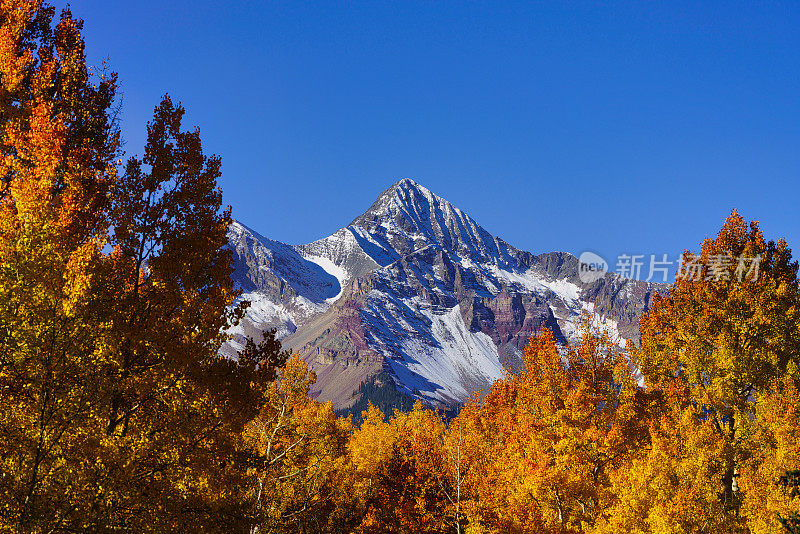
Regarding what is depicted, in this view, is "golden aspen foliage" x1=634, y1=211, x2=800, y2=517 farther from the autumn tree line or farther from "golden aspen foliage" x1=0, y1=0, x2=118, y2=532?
"golden aspen foliage" x1=0, y1=0, x2=118, y2=532

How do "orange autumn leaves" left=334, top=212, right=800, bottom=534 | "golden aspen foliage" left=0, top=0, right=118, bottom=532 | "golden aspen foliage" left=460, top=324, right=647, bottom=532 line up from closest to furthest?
1. "golden aspen foliage" left=0, top=0, right=118, bottom=532
2. "orange autumn leaves" left=334, top=212, right=800, bottom=534
3. "golden aspen foliage" left=460, top=324, right=647, bottom=532

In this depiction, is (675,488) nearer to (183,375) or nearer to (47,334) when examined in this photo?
(183,375)

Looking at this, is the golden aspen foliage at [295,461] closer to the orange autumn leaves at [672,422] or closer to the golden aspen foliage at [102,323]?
the golden aspen foliage at [102,323]

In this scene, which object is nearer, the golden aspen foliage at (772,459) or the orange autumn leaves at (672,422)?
the golden aspen foliage at (772,459)

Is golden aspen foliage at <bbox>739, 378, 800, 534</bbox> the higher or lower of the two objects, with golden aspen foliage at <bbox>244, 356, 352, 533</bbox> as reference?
higher

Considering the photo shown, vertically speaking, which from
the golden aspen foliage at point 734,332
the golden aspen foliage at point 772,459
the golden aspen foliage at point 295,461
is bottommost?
the golden aspen foliage at point 295,461

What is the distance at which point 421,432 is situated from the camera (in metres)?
55.3

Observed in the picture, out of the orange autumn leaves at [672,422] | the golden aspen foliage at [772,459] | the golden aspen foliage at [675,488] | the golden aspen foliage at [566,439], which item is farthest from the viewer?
the golden aspen foliage at [566,439]

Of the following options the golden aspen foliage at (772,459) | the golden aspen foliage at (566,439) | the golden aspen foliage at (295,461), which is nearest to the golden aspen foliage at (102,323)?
the golden aspen foliage at (295,461)

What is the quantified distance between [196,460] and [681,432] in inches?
778

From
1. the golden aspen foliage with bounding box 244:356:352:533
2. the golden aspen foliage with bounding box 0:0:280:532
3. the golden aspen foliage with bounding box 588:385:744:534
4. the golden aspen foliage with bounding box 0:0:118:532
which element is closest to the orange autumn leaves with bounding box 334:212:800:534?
the golden aspen foliage with bounding box 588:385:744:534

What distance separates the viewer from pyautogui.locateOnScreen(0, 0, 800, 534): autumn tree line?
32.8 feet

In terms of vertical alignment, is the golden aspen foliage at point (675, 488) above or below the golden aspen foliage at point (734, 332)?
below

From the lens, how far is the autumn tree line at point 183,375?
1000cm
